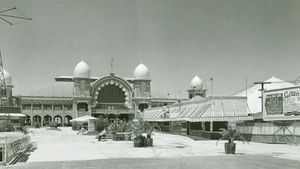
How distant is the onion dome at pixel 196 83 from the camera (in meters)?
123

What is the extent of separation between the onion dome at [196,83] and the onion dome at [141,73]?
18411 mm

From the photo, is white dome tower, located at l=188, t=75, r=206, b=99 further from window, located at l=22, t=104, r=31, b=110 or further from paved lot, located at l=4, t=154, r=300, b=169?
paved lot, located at l=4, t=154, r=300, b=169

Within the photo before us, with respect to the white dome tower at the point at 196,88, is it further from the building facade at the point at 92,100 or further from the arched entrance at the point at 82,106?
the arched entrance at the point at 82,106

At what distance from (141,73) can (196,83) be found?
20.7m

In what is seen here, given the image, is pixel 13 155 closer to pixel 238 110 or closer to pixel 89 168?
pixel 89 168

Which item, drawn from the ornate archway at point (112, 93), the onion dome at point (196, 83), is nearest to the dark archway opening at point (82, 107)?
the ornate archway at point (112, 93)

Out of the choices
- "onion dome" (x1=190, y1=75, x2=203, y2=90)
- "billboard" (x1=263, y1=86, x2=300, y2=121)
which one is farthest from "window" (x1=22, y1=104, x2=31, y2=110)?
"billboard" (x1=263, y1=86, x2=300, y2=121)

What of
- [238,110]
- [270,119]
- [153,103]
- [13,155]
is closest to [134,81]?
[153,103]

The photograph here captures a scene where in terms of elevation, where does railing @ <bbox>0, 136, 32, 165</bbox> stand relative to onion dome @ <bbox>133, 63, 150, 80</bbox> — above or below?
below

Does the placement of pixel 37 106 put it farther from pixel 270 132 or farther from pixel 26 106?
pixel 270 132

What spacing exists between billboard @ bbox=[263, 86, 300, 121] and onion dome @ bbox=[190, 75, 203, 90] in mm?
88419

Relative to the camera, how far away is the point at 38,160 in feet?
67.4

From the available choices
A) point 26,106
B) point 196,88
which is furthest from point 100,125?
point 196,88

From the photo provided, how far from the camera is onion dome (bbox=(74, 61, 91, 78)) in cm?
10519
